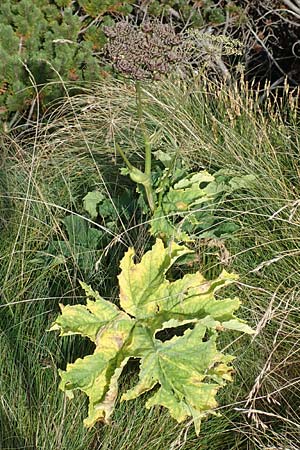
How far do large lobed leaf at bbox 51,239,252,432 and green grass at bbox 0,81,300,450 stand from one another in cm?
9

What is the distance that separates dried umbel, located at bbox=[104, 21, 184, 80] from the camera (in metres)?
2.30

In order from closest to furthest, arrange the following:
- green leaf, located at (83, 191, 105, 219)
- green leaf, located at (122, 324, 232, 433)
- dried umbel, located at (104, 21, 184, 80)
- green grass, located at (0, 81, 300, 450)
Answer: green leaf, located at (122, 324, 232, 433)
green grass, located at (0, 81, 300, 450)
dried umbel, located at (104, 21, 184, 80)
green leaf, located at (83, 191, 105, 219)

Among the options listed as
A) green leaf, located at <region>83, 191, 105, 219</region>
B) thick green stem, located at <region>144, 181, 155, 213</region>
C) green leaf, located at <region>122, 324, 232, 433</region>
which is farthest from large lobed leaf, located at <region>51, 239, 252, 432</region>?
green leaf, located at <region>83, 191, 105, 219</region>

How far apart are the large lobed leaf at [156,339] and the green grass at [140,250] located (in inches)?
3.7

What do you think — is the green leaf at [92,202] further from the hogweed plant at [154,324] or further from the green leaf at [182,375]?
the green leaf at [182,375]

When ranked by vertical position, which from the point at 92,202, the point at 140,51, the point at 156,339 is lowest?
the point at 92,202

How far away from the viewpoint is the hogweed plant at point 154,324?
1916 millimetres

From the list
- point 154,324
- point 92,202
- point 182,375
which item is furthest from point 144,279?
point 92,202

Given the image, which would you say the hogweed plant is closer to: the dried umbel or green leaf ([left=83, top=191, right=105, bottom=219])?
the dried umbel

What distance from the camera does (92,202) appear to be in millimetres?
2637

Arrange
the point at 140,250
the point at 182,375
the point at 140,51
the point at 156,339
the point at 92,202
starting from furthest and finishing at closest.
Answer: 1. the point at 92,202
2. the point at 140,250
3. the point at 140,51
4. the point at 156,339
5. the point at 182,375

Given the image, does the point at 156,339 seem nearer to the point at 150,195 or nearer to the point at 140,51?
the point at 150,195

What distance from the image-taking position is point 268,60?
511cm

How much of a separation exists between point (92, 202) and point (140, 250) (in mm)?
268
